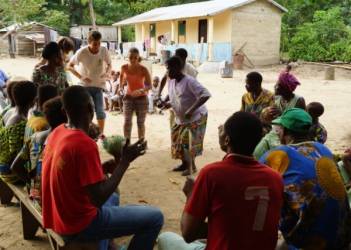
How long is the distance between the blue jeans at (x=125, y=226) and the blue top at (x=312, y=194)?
0.94 metres

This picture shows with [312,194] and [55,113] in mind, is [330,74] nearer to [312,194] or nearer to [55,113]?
[55,113]

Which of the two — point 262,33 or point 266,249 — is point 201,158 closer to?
point 266,249

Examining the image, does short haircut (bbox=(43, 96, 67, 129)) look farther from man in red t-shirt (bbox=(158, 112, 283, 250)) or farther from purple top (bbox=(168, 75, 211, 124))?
purple top (bbox=(168, 75, 211, 124))

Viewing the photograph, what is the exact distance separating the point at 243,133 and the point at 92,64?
4.61 m

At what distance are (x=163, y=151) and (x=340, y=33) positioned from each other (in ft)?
72.3

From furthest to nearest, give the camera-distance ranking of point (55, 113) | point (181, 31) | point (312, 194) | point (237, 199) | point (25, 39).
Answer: point (25, 39)
point (181, 31)
point (55, 113)
point (312, 194)
point (237, 199)

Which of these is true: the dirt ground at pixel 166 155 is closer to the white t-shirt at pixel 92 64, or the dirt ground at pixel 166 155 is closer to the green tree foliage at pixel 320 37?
the white t-shirt at pixel 92 64

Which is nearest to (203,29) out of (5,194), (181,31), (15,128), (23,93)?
(181,31)

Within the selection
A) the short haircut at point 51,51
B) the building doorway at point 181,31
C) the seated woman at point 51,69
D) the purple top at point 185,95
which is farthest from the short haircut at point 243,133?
the building doorway at point 181,31

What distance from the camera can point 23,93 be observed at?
147 inches

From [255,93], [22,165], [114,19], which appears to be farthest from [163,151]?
[114,19]

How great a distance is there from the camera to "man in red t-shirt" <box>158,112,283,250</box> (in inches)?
74.5

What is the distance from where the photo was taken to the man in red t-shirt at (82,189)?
2.32m

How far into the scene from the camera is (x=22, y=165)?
10.9 feet
